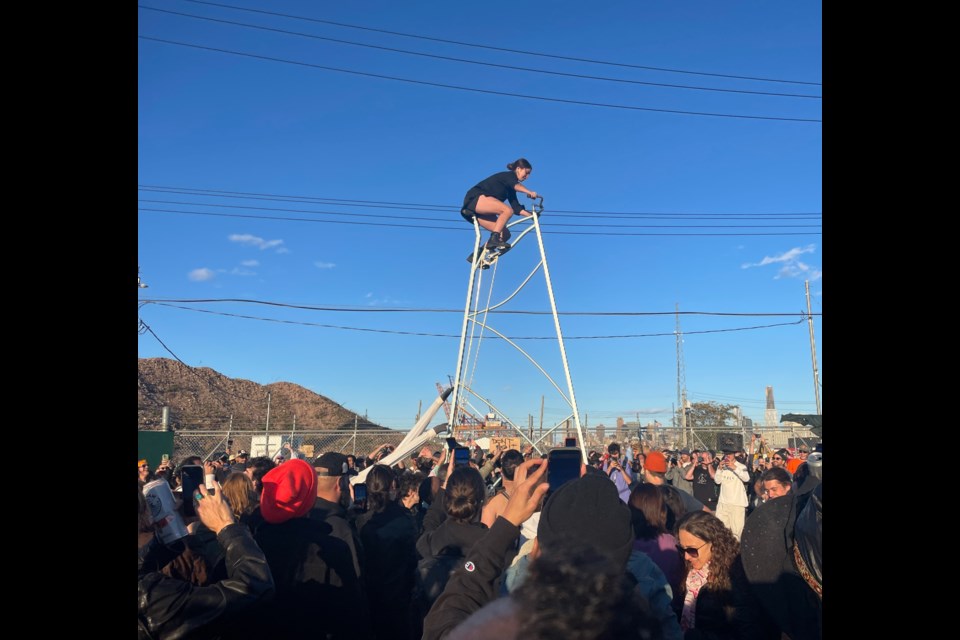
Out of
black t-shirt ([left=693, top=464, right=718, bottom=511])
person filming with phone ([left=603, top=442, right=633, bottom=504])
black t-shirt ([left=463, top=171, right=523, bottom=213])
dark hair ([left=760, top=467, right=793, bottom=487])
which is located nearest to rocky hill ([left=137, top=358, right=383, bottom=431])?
black t-shirt ([left=693, top=464, right=718, bottom=511])

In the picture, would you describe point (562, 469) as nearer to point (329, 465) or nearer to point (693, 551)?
point (693, 551)

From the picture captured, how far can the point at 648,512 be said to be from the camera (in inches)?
169

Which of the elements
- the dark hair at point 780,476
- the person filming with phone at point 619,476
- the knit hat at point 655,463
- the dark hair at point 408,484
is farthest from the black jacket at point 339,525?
the knit hat at point 655,463

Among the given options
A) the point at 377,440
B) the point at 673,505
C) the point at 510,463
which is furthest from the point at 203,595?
the point at 377,440

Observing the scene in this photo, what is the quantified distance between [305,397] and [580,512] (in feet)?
136

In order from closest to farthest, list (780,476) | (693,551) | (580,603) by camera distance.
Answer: (580,603) → (693,551) → (780,476)

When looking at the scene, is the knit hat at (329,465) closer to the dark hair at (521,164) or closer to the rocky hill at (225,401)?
the dark hair at (521,164)

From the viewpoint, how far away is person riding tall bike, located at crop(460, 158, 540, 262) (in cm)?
808

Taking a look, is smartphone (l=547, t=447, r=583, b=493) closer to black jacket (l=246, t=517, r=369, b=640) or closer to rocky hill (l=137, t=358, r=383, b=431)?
black jacket (l=246, t=517, r=369, b=640)

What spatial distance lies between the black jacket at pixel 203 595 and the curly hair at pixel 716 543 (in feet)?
6.99

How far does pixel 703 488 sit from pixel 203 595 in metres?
10.0

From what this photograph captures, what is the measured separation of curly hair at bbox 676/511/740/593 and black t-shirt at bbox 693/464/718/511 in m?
8.00
